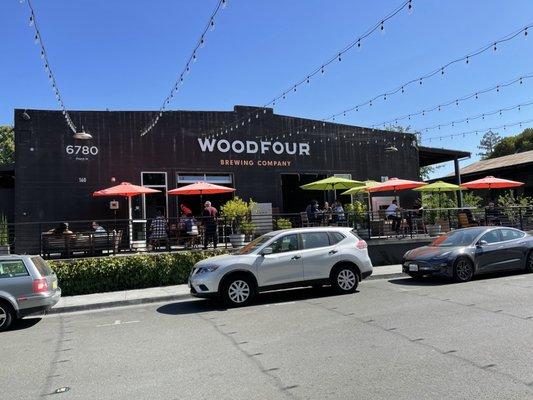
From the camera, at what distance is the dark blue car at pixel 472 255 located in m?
12.4

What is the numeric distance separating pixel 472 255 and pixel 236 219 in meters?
6.91

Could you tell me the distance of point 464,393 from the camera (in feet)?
15.4

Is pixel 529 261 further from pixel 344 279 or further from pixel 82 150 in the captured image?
pixel 82 150

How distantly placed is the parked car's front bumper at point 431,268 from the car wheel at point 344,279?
2033mm

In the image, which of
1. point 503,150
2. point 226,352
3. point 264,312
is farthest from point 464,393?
point 503,150

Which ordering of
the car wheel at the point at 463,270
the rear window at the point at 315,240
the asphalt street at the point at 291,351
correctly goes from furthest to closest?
the car wheel at the point at 463,270 → the rear window at the point at 315,240 → the asphalt street at the point at 291,351

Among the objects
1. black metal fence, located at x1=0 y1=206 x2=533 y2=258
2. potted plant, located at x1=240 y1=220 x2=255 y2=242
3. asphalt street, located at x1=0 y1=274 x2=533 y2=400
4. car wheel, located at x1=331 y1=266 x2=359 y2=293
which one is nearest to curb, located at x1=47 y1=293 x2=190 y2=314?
asphalt street, located at x1=0 y1=274 x2=533 y2=400

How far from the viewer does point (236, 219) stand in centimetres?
1582

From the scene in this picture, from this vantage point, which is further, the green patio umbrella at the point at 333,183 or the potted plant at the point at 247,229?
the green patio umbrella at the point at 333,183

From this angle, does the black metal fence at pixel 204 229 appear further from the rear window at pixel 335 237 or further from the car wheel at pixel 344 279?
the car wheel at pixel 344 279

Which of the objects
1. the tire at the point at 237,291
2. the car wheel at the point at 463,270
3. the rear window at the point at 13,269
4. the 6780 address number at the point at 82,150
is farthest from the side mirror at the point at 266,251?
the 6780 address number at the point at 82,150

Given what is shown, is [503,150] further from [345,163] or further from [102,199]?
[102,199]

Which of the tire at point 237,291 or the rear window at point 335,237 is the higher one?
the rear window at point 335,237

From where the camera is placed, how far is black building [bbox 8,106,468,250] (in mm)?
17938
